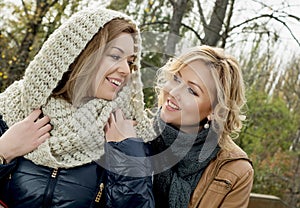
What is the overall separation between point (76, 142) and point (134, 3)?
4.19 m

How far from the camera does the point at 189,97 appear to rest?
7.52 ft

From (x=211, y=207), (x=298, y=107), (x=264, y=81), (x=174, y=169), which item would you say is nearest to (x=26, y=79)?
(x=174, y=169)

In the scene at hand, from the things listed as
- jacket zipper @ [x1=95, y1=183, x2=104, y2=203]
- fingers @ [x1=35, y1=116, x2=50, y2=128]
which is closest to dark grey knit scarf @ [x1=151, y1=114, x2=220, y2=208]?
jacket zipper @ [x1=95, y1=183, x2=104, y2=203]

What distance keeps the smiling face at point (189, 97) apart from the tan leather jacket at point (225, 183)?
22 cm

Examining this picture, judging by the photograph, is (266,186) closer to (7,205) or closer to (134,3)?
(134,3)

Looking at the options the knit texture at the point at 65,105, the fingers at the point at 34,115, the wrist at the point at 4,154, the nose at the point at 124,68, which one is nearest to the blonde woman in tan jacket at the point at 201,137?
the knit texture at the point at 65,105

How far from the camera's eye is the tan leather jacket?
2.19m

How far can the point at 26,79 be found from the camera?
2.20 metres

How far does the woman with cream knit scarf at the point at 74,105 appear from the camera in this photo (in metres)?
2.07

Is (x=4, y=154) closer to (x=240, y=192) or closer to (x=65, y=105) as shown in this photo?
(x=65, y=105)

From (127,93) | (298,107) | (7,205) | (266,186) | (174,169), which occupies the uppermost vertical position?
(127,93)

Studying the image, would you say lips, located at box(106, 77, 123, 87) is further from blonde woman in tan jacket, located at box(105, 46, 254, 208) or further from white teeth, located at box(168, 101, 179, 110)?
white teeth, located at box(168, 101, 179, 110)

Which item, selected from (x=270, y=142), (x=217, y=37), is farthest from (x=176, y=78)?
(x=270, y=142)

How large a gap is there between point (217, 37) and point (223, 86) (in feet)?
6.58
